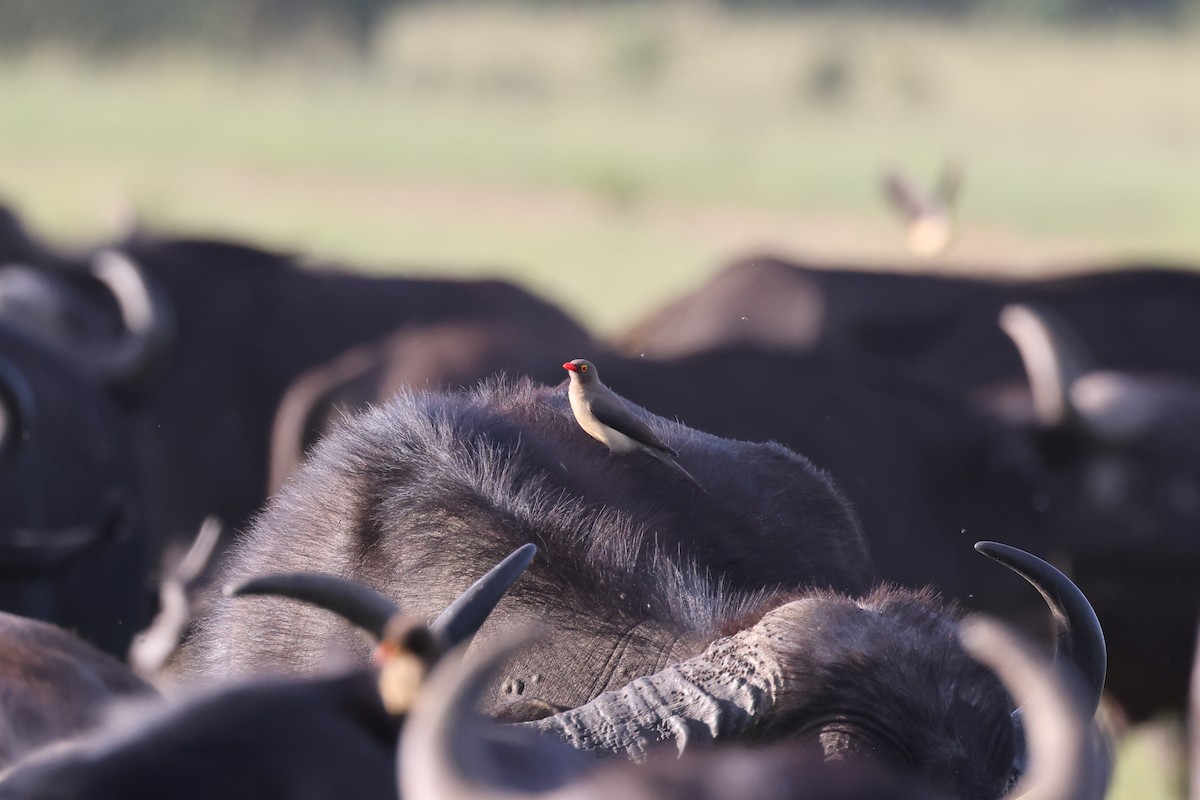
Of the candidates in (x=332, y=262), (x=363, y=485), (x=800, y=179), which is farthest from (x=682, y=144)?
(x=363, y=485)

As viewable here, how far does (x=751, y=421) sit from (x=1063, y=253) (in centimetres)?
1609

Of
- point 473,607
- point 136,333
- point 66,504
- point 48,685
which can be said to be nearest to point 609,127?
point 136,333

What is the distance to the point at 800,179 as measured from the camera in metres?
27.0

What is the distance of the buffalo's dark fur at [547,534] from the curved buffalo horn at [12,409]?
2.20 meters

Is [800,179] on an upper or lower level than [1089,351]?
lower

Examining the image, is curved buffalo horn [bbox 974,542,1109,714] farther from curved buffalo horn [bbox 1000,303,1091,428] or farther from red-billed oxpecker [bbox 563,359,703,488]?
curved buffalo horn [bbox 1000,303,1091,428]

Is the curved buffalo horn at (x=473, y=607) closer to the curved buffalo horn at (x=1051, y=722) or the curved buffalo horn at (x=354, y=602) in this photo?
the curved buffalo horn at (x=354, y=602)

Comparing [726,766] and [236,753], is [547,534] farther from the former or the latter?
[726,766]

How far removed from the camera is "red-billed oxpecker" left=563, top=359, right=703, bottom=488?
3105 mm

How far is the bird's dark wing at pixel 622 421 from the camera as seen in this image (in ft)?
10.2

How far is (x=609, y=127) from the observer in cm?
3212

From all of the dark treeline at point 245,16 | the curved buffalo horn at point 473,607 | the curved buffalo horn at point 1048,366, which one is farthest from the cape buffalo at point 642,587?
the dark treeline at point 245,16

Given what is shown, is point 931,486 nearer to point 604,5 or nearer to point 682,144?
point 682,144

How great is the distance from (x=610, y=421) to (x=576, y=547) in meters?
0.38
